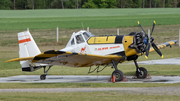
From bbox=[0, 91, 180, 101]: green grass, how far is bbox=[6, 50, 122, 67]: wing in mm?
2623

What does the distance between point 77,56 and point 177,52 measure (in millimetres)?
19801

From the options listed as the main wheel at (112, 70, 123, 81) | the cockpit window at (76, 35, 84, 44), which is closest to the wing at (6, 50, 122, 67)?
the main wheel at (112, 70, 123, 81)

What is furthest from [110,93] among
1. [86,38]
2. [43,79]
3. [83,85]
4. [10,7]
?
[10,7]

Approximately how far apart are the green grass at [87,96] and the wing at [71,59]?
8.60ft

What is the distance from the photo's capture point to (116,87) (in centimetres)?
1386

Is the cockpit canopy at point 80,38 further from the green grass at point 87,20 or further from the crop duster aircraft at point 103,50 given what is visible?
the green grass at point 87,20

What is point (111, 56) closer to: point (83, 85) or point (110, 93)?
point (83, 85)

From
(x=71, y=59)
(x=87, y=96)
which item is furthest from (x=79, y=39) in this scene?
(x=87, y=96)

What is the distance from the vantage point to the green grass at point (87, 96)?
10984 mm

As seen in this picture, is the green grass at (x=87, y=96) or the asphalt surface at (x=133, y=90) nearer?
the green grass at (x=87, y=96)

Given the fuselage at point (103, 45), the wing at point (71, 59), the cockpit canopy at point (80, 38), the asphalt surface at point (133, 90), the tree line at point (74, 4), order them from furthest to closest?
the tree line at point (74, 4), the cockpit canopy at point (80, 38), the fuselage at point (103, 45), the wing at point (71, 59), the asphalt surface at point (133, 90)

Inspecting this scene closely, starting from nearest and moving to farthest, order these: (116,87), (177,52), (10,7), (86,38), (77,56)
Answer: (116,87)
(77,56)
(86,38)
(177,52)
(10,7)

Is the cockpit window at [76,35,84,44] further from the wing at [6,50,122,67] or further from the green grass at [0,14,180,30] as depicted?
the green grass at [0,14,180,30]

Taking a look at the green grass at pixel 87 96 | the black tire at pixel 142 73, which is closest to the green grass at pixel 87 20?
the black tire at pixel 142 73
